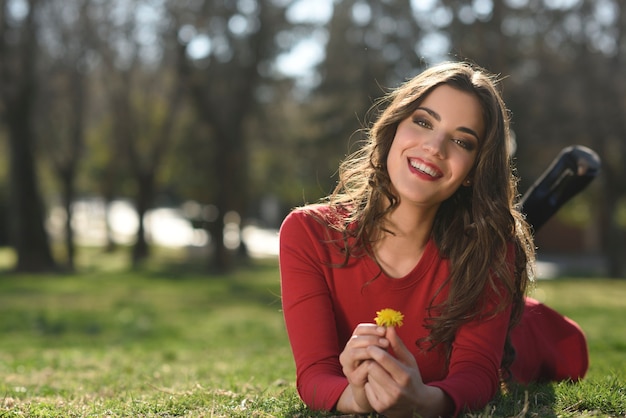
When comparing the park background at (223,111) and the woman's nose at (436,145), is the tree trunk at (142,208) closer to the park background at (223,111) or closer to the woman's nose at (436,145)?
the park background at (223,111)

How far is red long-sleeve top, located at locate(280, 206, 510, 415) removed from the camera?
315 cm

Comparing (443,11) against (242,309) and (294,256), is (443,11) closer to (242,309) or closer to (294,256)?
(242,309)

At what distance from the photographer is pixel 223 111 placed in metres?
25.1

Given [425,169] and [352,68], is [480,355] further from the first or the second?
[352,68]

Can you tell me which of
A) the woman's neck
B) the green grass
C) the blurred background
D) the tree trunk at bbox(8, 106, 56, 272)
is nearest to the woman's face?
the woman's neck

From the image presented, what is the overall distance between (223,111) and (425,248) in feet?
73.2

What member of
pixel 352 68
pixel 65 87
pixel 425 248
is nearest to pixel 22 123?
pixel 65 87

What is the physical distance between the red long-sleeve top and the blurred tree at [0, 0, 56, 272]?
17706 millimetres

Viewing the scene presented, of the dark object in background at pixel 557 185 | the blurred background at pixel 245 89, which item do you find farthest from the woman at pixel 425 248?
the blurred background at pixel 245 89

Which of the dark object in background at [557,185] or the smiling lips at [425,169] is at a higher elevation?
the smiling lips at [425,169]

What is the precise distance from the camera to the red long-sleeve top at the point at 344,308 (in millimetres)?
3146

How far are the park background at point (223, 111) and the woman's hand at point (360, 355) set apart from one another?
6896 mm

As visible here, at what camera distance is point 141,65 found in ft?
87.9

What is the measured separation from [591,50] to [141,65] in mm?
14872
